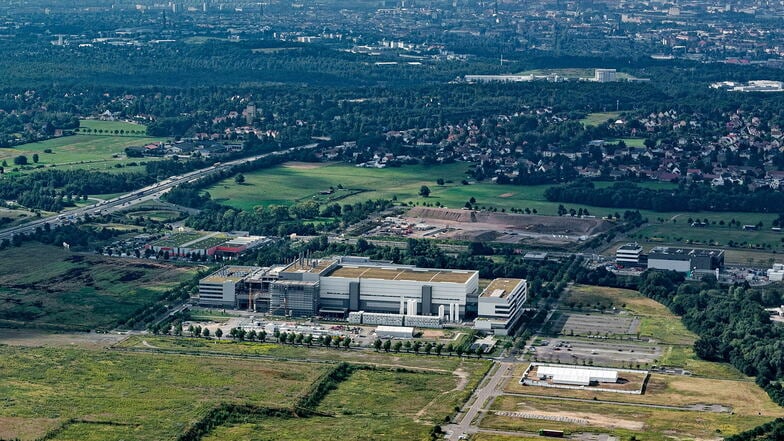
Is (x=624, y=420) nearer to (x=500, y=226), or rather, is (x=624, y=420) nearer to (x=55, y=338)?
(x=55, y=338)

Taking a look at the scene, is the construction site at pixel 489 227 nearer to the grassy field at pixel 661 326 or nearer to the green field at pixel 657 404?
the grassy field at pixel 661 326

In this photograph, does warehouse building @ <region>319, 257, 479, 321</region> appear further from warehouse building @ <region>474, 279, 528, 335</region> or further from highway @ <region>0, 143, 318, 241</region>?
highway @ <region>0, 143, 318, 241</region>

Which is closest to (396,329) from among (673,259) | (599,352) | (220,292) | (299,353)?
(299,353)

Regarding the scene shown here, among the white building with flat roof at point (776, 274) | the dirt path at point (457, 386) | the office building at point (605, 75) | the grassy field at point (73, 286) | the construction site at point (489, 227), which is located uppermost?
the dirt path at point (457, 386)

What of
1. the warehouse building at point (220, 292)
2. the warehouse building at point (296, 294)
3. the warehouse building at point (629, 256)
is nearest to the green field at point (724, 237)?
the warehouse building at point (629, 256)

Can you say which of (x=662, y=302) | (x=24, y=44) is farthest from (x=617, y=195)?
(x=24, y=44)
